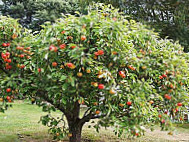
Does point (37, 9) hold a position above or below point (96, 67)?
above

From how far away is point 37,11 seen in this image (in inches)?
562

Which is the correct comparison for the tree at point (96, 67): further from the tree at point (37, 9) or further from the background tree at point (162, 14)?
the tree at point (37, 9)

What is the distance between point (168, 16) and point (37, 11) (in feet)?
28.4

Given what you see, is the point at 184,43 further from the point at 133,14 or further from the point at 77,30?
the point at 77,30

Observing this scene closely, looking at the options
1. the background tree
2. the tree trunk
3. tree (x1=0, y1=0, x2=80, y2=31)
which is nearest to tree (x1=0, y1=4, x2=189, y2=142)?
the tree trunk

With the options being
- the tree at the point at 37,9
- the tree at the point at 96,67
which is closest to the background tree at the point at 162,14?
the tree at the point at 96,67

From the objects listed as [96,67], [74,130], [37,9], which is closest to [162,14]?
[74,130]

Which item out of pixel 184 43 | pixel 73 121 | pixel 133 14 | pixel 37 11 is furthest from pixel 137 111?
pixel 37 11

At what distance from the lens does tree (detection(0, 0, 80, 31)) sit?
14.3 m

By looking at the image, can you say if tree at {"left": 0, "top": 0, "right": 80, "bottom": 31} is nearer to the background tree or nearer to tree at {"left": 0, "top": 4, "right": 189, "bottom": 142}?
the background tree

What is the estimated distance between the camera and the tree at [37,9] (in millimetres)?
14281

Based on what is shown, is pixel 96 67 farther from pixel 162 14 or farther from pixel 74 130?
pixel 162 14

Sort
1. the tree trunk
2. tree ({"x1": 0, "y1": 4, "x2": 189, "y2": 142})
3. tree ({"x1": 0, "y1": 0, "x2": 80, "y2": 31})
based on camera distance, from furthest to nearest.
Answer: tree ({"x1": 0, "y1": 0, "x2": 80, "y2": 31}), the tree trunk, tree ({"x1": 0, "y1": 4, "x2": 189, "y2": 142})

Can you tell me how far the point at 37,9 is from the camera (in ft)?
49.8
